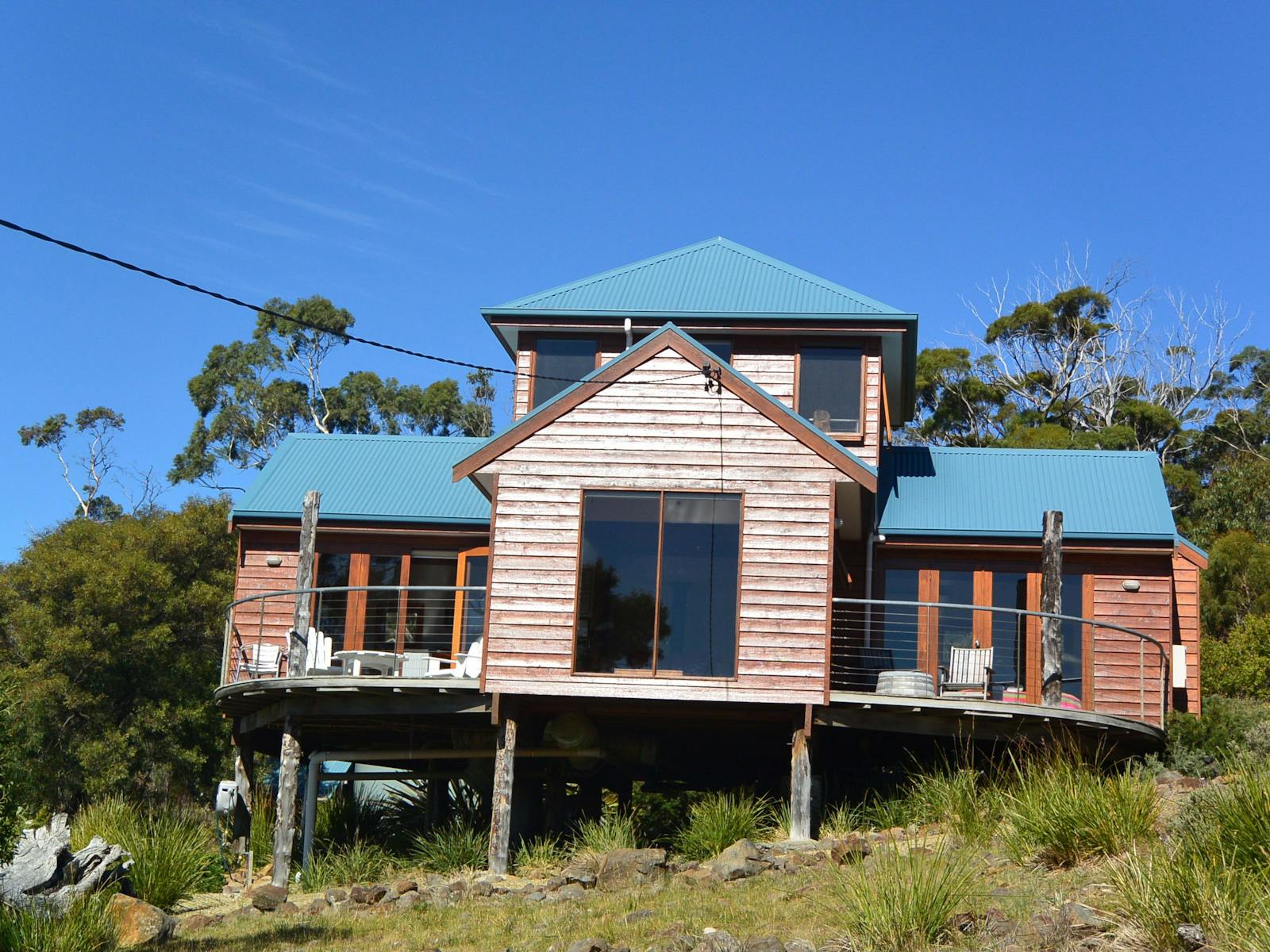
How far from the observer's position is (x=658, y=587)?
61.7 ft

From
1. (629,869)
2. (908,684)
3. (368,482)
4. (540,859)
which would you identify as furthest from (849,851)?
(368,482)

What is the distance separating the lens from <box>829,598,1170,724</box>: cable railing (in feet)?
68.3

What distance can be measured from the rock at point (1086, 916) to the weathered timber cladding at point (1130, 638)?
9.38 meters

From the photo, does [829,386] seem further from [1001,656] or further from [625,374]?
[625,374]

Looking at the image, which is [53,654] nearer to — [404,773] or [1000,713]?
[404,773]

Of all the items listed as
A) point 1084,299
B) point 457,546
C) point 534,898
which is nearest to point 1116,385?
point 1084,299

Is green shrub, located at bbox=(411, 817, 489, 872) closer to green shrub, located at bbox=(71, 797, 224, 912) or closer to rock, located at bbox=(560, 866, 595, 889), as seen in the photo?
rock, located at bbox=(560, 866, 595, 889)

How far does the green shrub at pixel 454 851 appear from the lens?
63.9 ft

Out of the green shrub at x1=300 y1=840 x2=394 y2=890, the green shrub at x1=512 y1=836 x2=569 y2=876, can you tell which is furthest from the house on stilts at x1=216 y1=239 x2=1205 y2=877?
the green shrub at x1=300 y1=840 x2=394 y2=890

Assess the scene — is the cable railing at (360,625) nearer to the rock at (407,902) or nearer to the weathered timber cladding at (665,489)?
the weathered timber cladding at (665,489)

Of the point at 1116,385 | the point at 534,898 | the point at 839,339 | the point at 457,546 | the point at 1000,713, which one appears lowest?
the point at 534,898

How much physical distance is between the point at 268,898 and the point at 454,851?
244cm

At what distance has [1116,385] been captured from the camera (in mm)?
50062

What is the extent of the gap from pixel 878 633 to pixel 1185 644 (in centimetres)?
503
